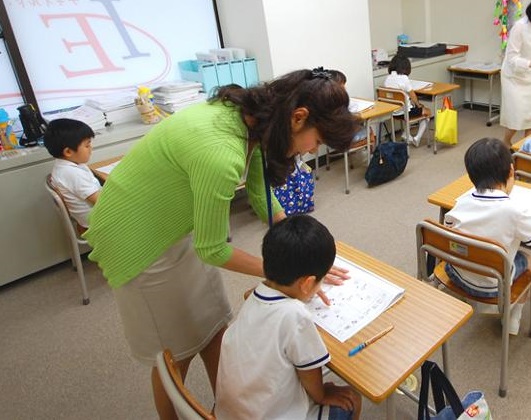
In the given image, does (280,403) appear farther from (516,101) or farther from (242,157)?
(516,101)

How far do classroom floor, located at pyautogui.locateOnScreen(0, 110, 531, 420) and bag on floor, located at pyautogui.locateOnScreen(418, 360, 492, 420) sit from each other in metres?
0.50

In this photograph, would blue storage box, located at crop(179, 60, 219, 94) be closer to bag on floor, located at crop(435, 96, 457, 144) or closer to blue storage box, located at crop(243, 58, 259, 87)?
blue storage box, located at crop(243, 58, 259, 87)

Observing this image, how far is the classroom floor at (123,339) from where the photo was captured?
1.89m

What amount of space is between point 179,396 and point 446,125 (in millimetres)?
4052

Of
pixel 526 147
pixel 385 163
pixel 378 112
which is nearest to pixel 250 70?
pixel 378 112

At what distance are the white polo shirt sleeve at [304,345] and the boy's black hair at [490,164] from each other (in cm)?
101

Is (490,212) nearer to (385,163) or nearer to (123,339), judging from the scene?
(123,339)

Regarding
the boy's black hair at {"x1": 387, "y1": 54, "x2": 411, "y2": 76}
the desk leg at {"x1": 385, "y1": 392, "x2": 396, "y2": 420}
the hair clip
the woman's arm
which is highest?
the hair clip

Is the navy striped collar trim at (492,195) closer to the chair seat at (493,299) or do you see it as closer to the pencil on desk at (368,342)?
the chair seat at (493,299)

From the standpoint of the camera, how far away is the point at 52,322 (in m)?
2.59

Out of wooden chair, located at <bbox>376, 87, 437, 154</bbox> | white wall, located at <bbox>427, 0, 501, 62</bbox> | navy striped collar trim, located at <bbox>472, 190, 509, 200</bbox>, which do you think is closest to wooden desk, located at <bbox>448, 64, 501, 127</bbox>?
white wall, located at <bbox>427, 0, 501, 62</bbox>

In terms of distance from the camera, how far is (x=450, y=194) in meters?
1.98

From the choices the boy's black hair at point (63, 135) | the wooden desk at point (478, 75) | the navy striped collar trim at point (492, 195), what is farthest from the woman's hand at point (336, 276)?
the wooden desk at point (478, 75)

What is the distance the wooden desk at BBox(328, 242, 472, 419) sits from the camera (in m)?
1.03
